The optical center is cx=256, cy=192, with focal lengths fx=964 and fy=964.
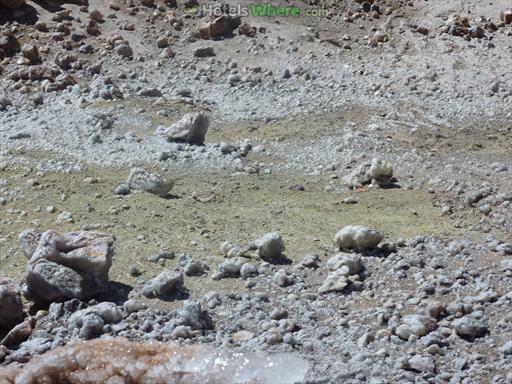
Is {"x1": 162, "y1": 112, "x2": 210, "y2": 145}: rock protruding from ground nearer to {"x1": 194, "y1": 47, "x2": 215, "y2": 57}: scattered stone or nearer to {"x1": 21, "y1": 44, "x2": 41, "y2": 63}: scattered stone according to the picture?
{"x1": 194, "y1": 47, "x2": 215, "y2": 57}: scattered stone

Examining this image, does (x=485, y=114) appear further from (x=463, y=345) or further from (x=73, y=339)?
(x=73, y=339)

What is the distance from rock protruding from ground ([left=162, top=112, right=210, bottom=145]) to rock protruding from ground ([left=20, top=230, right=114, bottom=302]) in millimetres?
2885

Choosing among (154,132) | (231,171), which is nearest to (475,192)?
(231,171)

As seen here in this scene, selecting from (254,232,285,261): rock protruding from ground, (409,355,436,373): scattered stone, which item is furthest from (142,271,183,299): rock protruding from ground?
(409,355,436,373): scattered stone

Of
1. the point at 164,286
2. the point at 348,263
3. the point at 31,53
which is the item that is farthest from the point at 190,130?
the point at 164,286

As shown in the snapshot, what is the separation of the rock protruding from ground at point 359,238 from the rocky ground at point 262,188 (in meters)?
0.01

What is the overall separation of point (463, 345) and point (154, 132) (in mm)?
4499

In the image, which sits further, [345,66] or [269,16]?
[269,16]

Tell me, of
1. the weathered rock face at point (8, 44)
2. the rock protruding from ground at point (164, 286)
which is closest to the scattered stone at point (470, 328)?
the rock protruding from ground at point (164, 286)

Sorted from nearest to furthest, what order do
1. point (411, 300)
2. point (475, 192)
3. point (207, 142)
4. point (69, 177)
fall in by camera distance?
point (411, 300), point (475, 192), point (69, 177), point (207, 142)

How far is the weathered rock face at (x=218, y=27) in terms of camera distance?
35.6ft

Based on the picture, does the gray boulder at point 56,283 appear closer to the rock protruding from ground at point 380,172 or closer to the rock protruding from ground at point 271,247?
the rock protruding from ground at point 271,247

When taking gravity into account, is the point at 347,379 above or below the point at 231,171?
above

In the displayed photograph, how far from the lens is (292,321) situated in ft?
15.1
